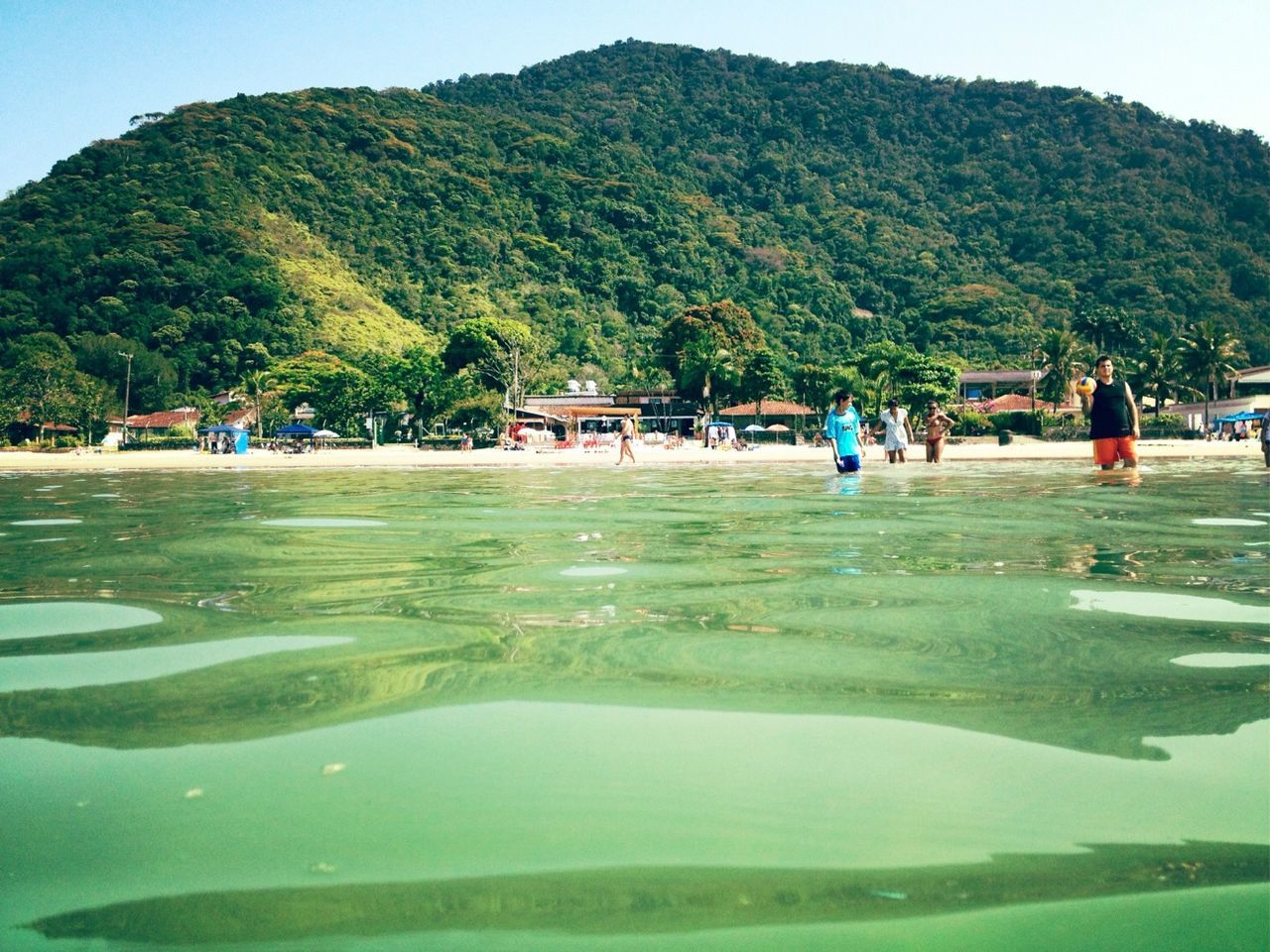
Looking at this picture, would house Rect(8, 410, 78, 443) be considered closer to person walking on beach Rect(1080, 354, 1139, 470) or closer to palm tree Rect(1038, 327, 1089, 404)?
palm tree Rect(1038, 327, 1089, 404)

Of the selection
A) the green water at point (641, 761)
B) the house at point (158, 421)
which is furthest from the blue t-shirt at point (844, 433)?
the house at point (158, 421)

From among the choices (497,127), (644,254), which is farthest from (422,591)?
(497,127)

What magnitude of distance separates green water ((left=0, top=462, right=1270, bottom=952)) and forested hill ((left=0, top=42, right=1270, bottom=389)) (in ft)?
337

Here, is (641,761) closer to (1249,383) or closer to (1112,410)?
(1112,410)

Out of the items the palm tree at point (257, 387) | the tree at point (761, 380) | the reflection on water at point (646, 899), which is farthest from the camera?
the tree at point (761, 380)

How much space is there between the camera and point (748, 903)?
5.78ft

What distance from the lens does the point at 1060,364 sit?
257ft

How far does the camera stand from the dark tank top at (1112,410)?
1194 centimetres

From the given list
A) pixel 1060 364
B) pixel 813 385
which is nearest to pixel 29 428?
pixel 813 385

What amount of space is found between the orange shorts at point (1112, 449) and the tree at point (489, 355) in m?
72.9

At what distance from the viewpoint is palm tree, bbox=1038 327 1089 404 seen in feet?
257

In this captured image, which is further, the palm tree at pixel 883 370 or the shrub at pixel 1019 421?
the palm tree at pixel 883 370

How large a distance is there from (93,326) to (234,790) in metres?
118

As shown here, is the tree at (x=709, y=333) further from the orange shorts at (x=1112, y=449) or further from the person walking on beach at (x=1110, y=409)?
the person walking on beach at (x=1110, y=409)
